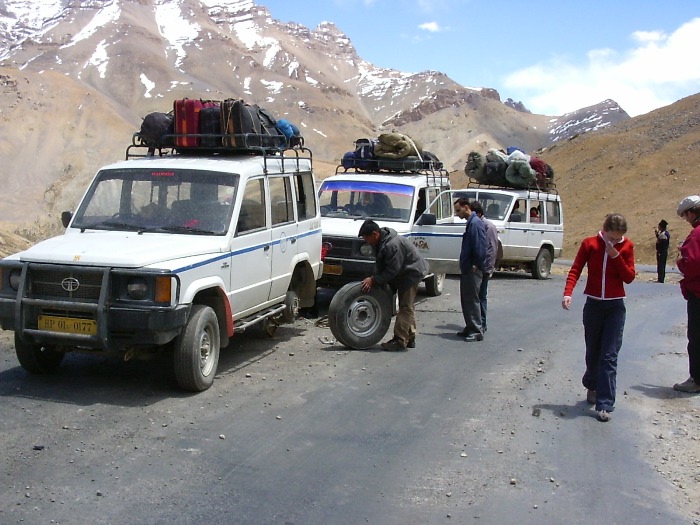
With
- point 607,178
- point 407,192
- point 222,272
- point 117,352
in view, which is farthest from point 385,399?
point 607,178

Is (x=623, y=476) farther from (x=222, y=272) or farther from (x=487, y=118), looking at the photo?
(x=487, y=118)

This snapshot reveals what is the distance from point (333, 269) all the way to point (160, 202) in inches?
164

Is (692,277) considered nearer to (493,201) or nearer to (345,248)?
(345,248)

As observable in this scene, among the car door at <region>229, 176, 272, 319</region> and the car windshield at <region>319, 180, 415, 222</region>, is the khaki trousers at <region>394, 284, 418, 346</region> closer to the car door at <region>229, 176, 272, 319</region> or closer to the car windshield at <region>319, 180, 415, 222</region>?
the car door at <region>229, 176, 272, 319</region>

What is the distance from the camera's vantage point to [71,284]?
7.02 m

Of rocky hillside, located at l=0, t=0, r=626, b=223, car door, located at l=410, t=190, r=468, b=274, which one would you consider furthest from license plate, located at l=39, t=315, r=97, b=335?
rocky hillside, located at l=0, t=0, r=626, b=223

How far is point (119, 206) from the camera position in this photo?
27.2ft

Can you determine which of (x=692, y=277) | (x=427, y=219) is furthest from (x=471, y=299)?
(x=692, y=277)

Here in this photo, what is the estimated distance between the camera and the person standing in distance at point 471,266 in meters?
10.7

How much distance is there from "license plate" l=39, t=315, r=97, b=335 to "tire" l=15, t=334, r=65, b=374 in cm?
40

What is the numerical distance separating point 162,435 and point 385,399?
2.23 meters

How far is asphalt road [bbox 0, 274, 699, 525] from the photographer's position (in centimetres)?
516

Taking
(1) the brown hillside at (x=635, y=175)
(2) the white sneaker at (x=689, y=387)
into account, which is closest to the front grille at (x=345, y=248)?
(2) the white sneaker at (x=689, y=387)

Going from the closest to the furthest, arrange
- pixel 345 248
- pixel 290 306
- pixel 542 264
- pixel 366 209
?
pixel 290 306 → pixel 345 248 → pixel 366 209 → pixel 542 264
